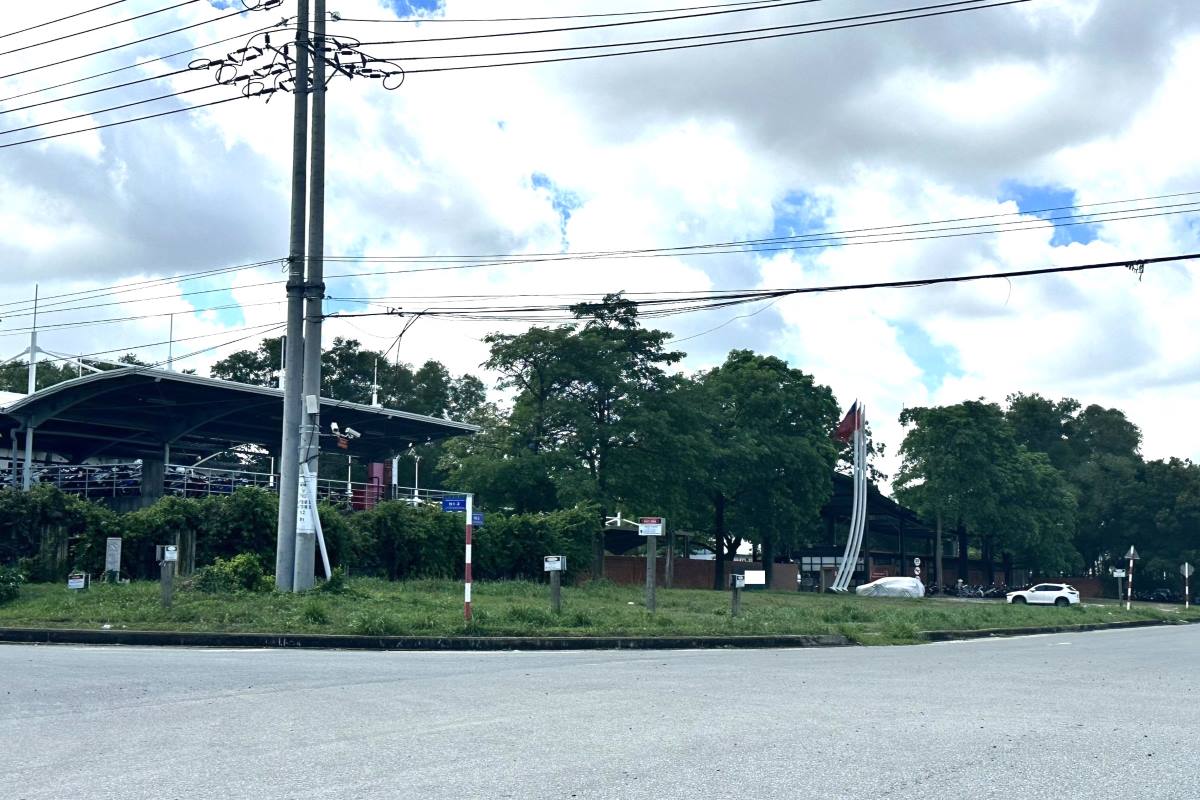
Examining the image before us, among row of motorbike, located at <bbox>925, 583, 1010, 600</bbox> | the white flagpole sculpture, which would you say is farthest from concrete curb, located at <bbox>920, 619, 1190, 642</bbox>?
row of motorbike, located at <bbox>925, 583, 1010, 600</bbox>

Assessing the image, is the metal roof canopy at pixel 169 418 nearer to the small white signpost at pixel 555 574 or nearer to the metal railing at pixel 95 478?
the metal railing at pixel 95 478

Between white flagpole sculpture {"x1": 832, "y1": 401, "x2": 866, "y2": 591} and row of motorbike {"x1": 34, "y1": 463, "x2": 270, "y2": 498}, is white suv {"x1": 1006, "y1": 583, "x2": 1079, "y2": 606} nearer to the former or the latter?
white flagpole sculpture {"x1": 832, "y1": 401, "x2": 866, "y2": 591}

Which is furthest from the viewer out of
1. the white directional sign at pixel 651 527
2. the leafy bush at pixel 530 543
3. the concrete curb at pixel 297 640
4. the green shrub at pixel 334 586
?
the leafy bush at pixel 530 543

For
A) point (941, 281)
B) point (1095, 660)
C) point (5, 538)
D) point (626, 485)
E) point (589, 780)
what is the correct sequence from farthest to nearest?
point (626, 485), point (5, 538), point (941, 281), point (1095, 660), point (589, 780)

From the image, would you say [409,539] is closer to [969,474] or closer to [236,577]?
[236,577]

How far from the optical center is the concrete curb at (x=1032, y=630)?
2490cm

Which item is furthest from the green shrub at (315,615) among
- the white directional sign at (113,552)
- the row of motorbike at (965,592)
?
the row of motorbike at (965,592)

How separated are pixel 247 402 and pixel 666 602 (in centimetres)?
1571

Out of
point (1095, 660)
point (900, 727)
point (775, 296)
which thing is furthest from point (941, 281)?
point (900, 727)

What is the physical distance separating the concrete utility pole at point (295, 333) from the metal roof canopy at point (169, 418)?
9.86m

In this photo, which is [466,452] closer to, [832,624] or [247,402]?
[247,402]

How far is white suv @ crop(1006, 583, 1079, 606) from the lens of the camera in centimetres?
5881

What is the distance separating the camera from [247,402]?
37688 millimetres

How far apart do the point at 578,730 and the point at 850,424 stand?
54564 mm
